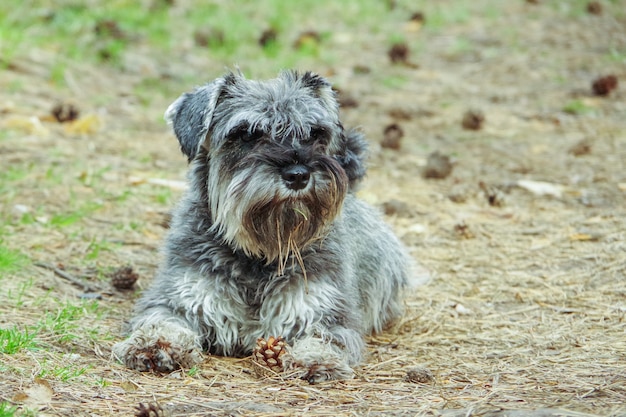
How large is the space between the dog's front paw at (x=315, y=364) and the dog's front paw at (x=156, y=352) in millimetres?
558

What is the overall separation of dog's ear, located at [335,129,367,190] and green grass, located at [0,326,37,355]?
2.41m

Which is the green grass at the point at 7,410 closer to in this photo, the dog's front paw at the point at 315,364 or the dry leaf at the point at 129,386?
the dry leaf at the point at 129,386

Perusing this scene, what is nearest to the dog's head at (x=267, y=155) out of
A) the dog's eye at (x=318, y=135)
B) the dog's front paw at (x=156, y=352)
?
the dog's eye at (x=318, y=135)

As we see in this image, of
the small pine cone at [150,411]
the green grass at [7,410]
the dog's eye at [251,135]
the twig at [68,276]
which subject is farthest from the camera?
the twig at [68,276]

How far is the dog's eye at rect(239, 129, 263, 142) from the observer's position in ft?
17.4

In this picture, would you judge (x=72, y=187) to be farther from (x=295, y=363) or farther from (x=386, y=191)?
(x=295, y=363)

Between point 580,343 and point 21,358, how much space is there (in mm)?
3437

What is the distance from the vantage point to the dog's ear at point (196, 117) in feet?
18.1

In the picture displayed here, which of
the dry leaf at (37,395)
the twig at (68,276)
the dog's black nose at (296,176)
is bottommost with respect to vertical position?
the twig at (68,276)

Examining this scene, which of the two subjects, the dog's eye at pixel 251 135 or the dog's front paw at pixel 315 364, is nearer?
the dog's front paw at pixel 315 364

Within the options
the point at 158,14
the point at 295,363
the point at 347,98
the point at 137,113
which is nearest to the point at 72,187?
the point at 137,113

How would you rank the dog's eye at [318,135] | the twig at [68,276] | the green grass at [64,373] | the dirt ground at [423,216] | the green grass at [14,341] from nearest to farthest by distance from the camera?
the green grass at [64,373] → the dirt ground at [423,216] → the green grass at [14,341] → the dog's eye at [318,135] → the twig at [68,276]

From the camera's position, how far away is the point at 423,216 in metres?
8.73

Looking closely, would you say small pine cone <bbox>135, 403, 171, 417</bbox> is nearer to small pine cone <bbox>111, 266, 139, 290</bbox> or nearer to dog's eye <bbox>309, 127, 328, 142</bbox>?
dog's eye <bbox>309, 127, 328, 142</bbox>
